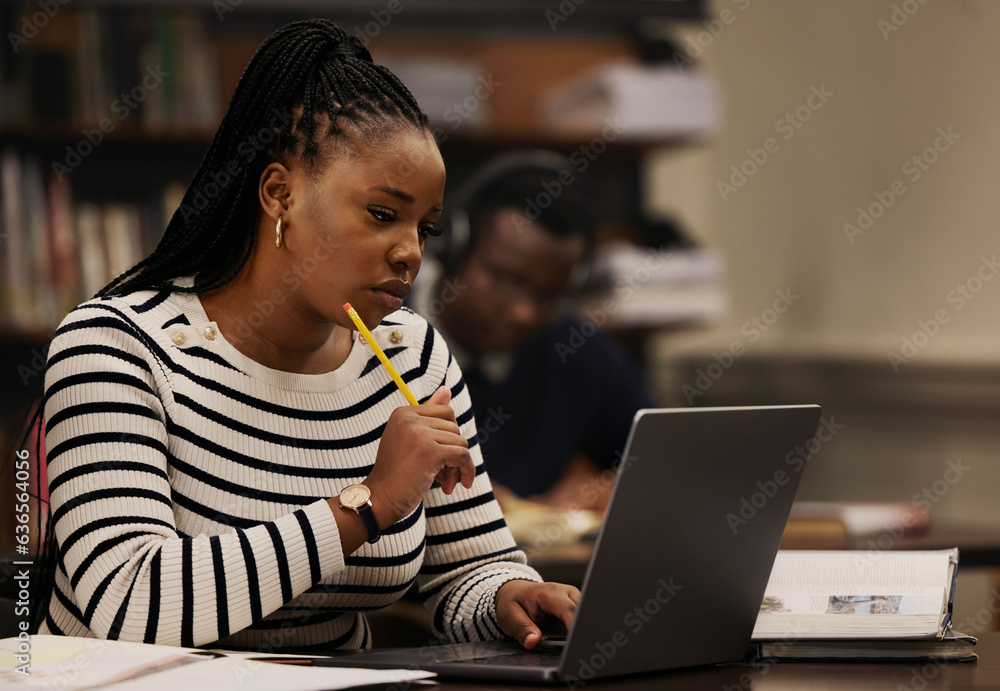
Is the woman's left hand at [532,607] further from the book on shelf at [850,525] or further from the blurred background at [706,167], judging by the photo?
the blurred background at [706,167]

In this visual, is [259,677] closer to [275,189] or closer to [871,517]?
[275,189]

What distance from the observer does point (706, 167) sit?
3410mm

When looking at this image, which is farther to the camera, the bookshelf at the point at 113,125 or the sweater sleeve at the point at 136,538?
the bookshelf at the point at 113,125

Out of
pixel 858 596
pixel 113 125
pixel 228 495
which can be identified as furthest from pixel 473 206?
pixel 858 596

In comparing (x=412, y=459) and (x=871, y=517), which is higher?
(x=871, y=517)

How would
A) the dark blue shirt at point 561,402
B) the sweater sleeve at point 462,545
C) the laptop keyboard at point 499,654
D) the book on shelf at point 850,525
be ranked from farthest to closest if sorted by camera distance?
the dark blue shirt at point 561,402 → the book on shelf at point 850,525 → the sweater sleeve at point 462,545 → the laptop keyboard at point 499,654

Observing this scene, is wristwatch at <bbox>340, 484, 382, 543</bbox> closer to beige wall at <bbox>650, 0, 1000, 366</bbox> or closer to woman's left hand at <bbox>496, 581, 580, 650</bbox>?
woman's left hand at <bbox>496, 581, 580, 650</bbox>

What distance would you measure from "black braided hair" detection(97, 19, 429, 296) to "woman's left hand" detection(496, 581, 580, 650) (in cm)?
43

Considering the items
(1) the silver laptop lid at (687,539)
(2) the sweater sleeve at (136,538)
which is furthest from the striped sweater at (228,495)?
(1) the silver laptop lid at (687,539)

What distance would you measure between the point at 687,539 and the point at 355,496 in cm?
29

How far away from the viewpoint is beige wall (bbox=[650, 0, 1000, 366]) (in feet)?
8.09

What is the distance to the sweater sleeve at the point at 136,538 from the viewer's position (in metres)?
0.92

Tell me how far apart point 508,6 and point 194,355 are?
199 centimetres

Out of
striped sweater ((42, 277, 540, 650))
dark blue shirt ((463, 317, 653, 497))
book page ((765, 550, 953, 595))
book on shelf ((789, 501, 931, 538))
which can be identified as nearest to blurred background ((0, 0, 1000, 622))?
book on shelf ((789, 501, 931, 538))
